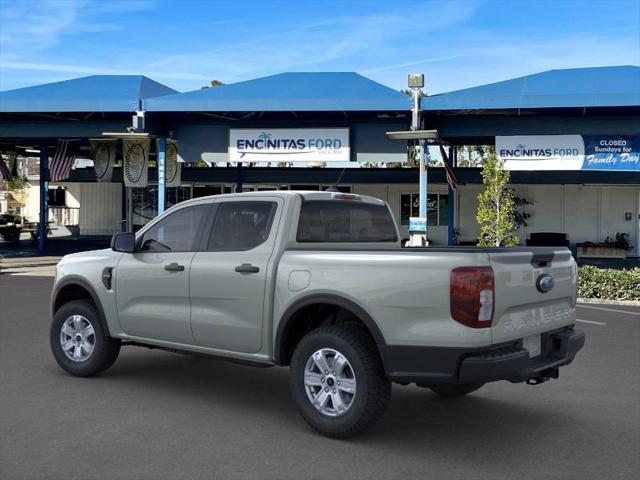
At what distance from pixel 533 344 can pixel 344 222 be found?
2041 mm

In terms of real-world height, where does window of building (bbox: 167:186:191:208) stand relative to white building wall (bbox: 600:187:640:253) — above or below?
above

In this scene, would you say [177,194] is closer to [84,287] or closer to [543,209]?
[543,209]

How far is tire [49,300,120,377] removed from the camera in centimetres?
667

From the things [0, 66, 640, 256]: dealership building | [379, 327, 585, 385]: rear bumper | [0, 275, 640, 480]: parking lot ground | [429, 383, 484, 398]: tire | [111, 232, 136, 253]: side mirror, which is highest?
[0, 66, 640, 256]: dealership building

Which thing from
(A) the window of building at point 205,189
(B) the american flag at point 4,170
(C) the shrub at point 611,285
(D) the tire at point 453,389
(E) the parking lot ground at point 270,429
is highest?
(B) the american flag at point 4,170

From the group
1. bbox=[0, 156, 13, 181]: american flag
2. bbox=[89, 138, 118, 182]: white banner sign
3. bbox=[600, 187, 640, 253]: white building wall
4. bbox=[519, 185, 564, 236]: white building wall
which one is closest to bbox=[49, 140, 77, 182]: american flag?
bbox=[89, 138, 118, 182]: white banner sign

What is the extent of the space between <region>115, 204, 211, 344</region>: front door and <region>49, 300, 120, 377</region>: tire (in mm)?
435

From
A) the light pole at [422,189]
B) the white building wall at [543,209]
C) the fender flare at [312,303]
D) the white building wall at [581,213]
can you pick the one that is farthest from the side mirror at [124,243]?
the white building wall at [581,213]

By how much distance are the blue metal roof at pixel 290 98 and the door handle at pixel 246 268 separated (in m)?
14.3

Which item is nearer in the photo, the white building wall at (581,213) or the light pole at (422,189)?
the light pole at (422,189)

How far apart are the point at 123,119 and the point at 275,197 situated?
1917 cm

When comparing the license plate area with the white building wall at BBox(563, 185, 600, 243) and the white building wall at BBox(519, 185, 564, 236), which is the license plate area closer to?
the white building wall at BBox(519, 185, 564, 236)

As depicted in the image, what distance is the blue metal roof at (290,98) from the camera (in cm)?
1917

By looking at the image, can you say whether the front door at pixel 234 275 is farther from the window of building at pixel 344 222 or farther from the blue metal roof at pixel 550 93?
the blue metal roof at pixel 550 93
